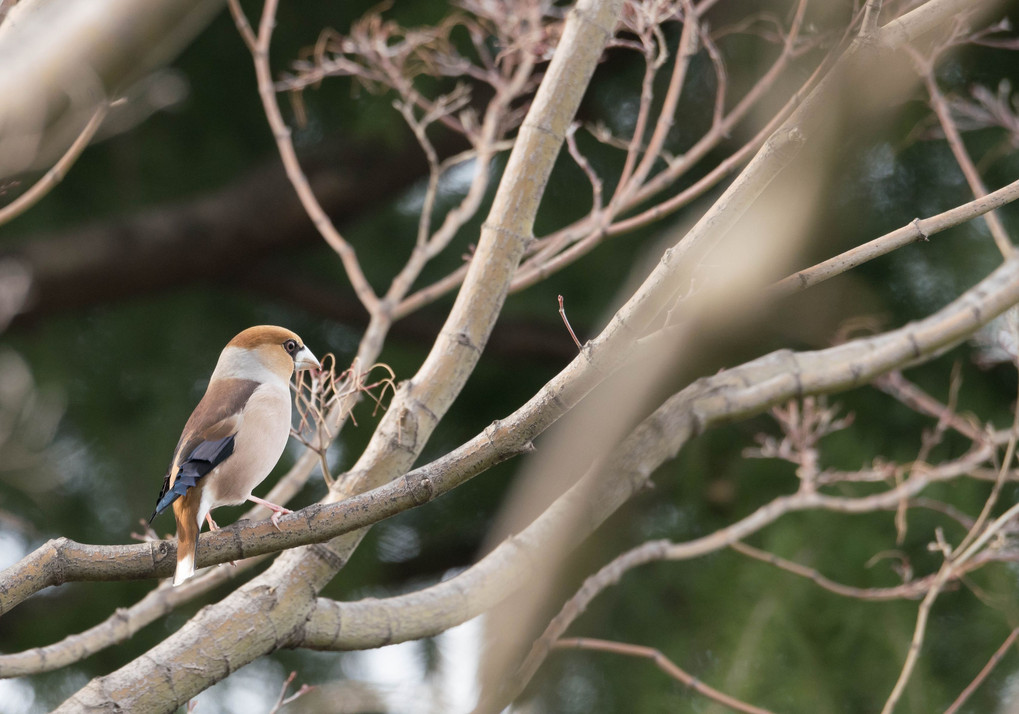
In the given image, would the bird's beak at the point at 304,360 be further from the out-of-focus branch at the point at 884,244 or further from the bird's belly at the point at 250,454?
the out-of-focus branch at the point at 884,244

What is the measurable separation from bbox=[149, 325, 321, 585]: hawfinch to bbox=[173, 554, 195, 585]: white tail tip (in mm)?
31

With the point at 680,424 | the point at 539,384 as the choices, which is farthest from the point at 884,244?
the point at 539,384

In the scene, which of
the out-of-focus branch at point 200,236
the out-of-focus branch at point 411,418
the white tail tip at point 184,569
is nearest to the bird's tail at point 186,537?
the white tail tip at point 184,569

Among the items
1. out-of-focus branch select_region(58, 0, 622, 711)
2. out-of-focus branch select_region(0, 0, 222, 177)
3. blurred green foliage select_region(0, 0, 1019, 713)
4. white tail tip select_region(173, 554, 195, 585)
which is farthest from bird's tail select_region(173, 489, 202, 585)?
blurred green foliage select_region(0, 0, 1019, 713)

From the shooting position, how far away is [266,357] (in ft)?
2.81

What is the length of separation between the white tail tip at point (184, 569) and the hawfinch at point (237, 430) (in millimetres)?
31

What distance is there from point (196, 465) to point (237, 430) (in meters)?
0.04

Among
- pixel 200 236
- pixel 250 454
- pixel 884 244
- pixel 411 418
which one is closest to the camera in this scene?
pixel 884 244

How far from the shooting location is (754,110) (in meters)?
1.33

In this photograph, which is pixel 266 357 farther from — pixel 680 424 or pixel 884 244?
pixel 884 244

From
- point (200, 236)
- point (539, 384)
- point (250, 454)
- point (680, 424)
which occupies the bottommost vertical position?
point (680, 424)

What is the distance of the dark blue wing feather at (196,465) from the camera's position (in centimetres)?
73

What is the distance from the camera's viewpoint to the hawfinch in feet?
2.46

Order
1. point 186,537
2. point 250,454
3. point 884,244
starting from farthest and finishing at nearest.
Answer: point 250,454 < point 186,537 < point 884,244
